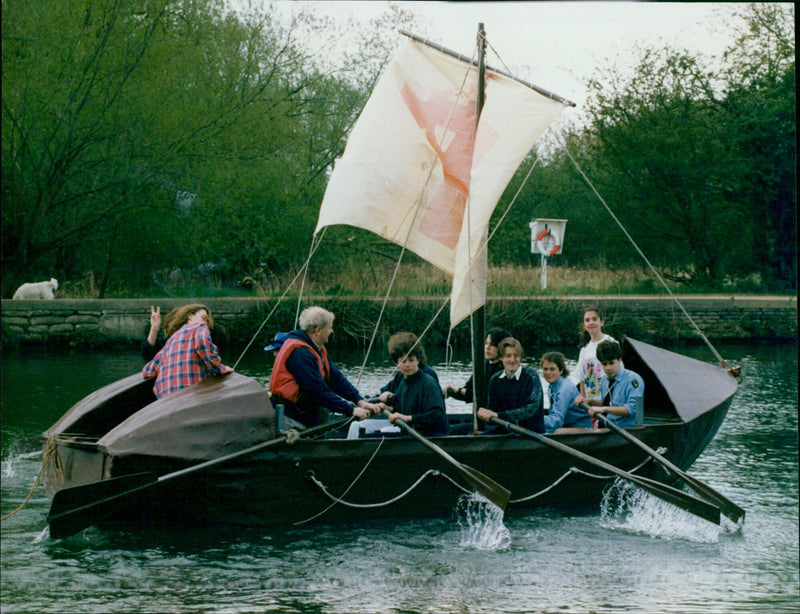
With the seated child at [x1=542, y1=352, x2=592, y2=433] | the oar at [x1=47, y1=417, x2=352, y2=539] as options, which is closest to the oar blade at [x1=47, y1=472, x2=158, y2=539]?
the oar at [x1=47, y1=417, x2=352, y2=539]

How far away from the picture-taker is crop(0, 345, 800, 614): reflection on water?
5.39 m

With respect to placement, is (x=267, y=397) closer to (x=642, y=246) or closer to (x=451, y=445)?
(x=451, y=445)

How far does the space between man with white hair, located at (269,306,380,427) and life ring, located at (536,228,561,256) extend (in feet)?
46.5

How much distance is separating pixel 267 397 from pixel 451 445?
125 centimetres

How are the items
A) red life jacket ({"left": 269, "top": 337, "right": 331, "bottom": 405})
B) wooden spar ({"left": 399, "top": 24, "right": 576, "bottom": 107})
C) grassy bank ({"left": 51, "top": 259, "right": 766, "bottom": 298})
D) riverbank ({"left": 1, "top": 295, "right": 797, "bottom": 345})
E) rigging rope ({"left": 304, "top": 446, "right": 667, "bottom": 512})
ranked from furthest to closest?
grassy bank ({"left": 51, "top": 259, "right": 766, "bottom": 298})
riverbank ({"left": 1, "top": 295, "right": 797, "bottom": 345})
wooden spar ({"left": 399, "top": 24, "right": 576, "bottom": 107})
red life jacket ({"left": 269, "top": 337, "right": 331, "bottom": 405})
rigging rope ({"left": 304, "top": 446, "right": 667, "bottom": 512})

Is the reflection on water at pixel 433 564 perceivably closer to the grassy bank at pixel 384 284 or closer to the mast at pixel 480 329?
the mast at pixel 480 329

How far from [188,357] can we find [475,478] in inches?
78.3

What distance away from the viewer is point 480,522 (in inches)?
263

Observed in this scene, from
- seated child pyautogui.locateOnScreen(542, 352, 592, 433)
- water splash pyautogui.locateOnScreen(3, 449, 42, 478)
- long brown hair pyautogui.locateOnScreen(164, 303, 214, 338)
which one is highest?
long brown hair pyautogui.locateOnScreen(164, 303, 214, 338)

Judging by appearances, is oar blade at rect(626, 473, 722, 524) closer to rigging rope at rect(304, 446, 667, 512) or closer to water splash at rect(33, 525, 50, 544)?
rigging rope at rect(304, 446, 667, 512)

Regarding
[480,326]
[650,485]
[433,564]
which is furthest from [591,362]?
[433,564]

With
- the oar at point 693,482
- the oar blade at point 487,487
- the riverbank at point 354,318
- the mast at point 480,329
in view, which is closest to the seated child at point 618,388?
the oar at point 693,482

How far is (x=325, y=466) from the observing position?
6.36 metres

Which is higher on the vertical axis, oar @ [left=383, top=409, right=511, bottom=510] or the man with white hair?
the man with white hair
